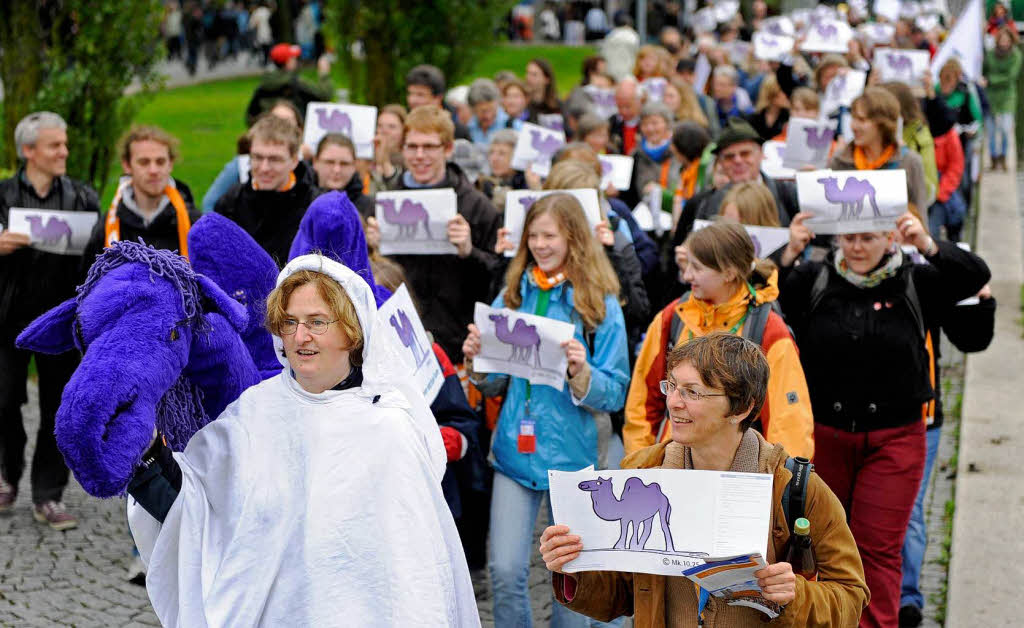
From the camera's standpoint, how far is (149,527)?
374 cm

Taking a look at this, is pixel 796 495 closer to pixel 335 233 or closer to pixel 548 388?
pixel 548 388

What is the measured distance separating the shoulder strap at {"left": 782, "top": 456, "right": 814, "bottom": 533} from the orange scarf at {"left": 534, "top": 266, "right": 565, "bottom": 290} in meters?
2.26

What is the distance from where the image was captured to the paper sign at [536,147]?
10.0 metres

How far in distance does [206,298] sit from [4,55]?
7.71 meters

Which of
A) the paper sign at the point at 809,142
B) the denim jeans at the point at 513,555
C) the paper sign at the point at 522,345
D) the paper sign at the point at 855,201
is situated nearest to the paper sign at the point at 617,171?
the paper sign at the point at 809,142

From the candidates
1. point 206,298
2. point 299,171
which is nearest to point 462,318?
point 299,171

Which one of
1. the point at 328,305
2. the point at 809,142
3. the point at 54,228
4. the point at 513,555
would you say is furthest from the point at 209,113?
the point at 328,305

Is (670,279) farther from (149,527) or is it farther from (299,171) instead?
(149,527)

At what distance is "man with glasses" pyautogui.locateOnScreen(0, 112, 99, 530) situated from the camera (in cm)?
761

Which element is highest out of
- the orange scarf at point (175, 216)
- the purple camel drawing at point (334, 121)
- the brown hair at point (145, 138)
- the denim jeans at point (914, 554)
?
the purple camel drawing at point (334, 121)

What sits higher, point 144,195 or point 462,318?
point 144,195

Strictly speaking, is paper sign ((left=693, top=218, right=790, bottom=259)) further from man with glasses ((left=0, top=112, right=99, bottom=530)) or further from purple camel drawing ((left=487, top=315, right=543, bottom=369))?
man with glasses ((left=0, top=112, right=99, bottom=530))

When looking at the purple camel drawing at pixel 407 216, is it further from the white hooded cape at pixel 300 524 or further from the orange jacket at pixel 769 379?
the white hooded cape at pixel 300 524

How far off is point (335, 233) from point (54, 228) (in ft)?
9.58
